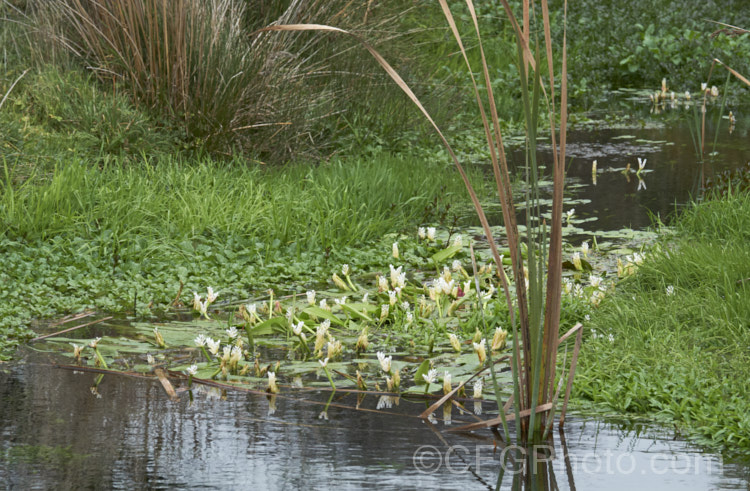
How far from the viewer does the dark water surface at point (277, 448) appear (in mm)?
3338

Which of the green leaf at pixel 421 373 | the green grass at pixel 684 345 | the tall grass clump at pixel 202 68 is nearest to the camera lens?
the green grass at pixel 684 345

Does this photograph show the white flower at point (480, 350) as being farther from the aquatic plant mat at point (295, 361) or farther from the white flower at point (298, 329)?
the white flower at point (298, 329)

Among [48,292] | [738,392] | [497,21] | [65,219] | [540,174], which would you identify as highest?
[497,21]

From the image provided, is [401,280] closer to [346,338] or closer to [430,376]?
[346,338]

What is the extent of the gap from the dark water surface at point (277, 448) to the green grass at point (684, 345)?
6.9 inches

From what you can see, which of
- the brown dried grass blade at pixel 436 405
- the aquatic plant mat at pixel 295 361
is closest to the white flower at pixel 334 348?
the aquatic plant mat at pixel 295 361

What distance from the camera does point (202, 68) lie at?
7781 millimetres

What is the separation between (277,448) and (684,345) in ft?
6.20

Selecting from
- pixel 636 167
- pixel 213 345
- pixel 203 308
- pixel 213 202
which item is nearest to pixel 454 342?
pixel 213 345

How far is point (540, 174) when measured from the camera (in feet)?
27.5

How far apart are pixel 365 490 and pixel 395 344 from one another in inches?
63.4

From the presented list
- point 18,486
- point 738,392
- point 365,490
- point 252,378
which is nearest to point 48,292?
point 252,378

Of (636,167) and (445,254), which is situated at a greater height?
(636,167)

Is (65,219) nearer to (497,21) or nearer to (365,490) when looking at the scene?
(365,490)
